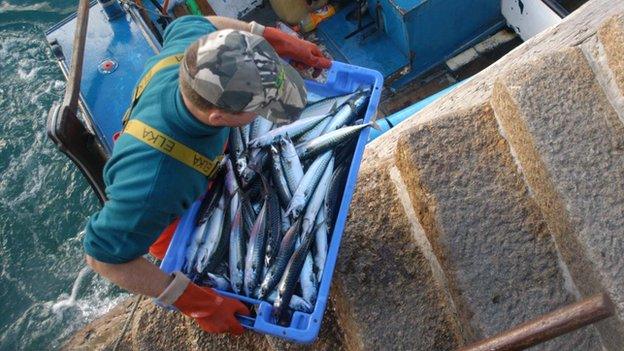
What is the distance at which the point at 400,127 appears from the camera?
4.07 m

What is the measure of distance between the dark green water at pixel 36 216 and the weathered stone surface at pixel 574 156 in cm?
535

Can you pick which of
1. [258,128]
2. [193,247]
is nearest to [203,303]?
[193,247]

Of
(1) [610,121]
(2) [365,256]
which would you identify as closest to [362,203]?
(2) [365,256]

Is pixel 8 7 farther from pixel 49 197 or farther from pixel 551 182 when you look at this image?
pixel 551 182

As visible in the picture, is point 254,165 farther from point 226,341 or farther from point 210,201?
point 226,341

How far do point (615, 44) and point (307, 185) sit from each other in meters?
1.97

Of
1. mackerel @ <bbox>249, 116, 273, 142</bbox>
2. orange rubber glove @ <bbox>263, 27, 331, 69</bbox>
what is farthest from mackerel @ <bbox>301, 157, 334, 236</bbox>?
orange rubber glove @ <bbox>263, 27, 331, 69</bbox>

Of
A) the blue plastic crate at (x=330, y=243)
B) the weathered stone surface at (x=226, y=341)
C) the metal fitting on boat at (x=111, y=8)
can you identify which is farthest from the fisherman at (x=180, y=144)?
the metal fitting on boat at (x=111, y=8)

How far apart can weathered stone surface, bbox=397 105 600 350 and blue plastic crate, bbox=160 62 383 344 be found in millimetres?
445

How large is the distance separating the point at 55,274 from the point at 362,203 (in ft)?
16.4

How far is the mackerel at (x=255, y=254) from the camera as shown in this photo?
336 centimetres

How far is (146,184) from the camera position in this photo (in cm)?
269

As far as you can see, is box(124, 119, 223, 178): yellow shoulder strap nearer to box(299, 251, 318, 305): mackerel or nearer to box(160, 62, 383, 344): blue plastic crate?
box(160, 62, 383, 344): blue plastic crate

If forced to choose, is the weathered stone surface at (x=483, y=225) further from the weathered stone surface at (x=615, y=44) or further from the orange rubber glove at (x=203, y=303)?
the orange rubber glove at (x=203, y=303)
